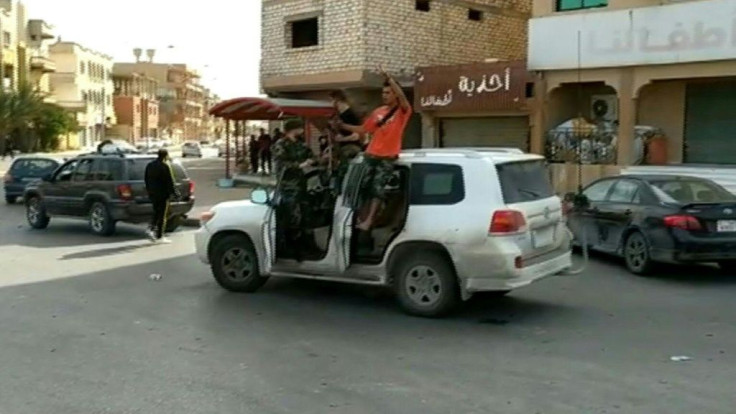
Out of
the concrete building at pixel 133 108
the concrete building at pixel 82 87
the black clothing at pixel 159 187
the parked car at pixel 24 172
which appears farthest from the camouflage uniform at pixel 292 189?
the concrete building at pixel 133 108

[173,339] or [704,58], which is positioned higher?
[704,58]

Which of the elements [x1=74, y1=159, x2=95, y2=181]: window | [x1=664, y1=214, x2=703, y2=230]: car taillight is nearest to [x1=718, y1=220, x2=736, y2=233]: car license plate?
[x1=664, y1=214, x2=703, y2=230]: car taillight

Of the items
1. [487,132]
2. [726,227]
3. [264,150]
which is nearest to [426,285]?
[726,227]

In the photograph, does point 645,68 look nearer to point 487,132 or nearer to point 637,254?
point 487,132

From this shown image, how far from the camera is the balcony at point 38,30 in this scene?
7419 cm

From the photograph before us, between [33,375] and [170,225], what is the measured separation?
9.67 meters

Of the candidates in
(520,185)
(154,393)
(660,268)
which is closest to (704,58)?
(660,268)

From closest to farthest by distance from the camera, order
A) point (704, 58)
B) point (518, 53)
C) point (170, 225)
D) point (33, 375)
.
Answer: point (33, 375) < point (170, 225) < point (704, 58) < point (518, 53)

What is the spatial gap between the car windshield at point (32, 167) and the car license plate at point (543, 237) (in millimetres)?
17779

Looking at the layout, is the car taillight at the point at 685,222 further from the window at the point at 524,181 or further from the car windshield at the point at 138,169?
the car windshield at the point at 138,169

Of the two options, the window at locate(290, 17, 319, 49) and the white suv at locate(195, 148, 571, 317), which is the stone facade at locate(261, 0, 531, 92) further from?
the white suv at locate(195, 148, 571, 317)

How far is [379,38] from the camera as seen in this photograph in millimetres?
24688

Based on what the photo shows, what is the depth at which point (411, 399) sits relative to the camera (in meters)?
5.30

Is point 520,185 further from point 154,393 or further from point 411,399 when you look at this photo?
point 154,393
